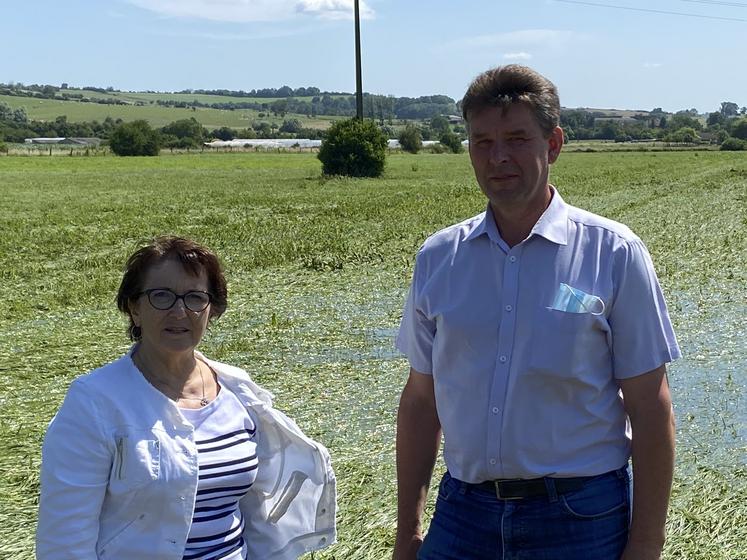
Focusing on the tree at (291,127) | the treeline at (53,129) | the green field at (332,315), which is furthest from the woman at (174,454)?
the tree at (291,127)

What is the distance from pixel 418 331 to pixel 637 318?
609 millimetres

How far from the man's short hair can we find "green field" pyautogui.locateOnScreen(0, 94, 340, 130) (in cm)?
11141

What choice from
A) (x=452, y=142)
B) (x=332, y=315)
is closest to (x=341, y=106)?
(x=452, y=142)

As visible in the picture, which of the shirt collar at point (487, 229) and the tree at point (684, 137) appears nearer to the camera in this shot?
the shirt collar at point (487, 229)

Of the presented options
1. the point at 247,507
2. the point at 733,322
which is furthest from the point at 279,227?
the point at 247,507

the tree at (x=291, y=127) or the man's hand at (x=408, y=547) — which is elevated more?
the man's hand at (x=408, y=547)

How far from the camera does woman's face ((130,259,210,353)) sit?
104 inches

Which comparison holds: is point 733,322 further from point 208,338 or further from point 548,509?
point 548,509

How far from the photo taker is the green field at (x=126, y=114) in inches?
4633

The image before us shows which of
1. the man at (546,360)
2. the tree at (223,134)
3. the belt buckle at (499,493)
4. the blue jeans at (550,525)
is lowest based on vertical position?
the tree at (223,134)

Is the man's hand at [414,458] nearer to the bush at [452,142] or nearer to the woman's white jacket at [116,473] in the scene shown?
the woman's white jacket at [116,473]

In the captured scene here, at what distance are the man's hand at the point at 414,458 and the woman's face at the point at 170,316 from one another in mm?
656

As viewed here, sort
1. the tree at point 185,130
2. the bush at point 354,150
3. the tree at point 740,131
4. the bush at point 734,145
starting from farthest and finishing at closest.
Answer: the tree at point 740,131 → the tree at point 185,130 → the bush at point 734,145 → the bush at point 354,150

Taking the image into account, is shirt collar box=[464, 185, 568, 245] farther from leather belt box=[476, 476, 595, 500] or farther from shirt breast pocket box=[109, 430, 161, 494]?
shirt breast pocket box=[109, 430, 161, 494]
